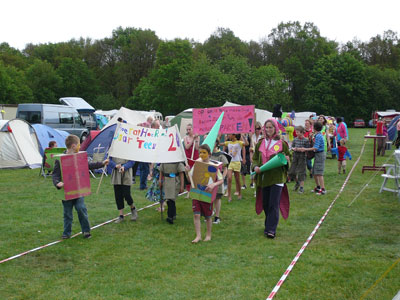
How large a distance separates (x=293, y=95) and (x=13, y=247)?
66.1 metres

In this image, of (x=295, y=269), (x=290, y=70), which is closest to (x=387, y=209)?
(x=295, y=269)

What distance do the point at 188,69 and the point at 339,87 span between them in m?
24.0

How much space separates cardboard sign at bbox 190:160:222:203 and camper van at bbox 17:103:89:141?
17.3 metres

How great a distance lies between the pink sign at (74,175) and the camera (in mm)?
6559

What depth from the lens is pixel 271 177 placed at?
6824mm

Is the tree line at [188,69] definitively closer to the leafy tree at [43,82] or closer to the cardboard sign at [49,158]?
the leafy tree at [43,82]

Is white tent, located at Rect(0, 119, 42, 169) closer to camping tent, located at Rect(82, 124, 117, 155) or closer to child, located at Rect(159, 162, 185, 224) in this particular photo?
camping tent, located at Rect(82, 124, 117, 155)

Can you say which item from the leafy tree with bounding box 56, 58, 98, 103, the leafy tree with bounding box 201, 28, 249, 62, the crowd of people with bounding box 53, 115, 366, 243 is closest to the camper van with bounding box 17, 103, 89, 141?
the crowd of people with bounding box 53, 115, 366, 243

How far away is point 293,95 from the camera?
69.1 m

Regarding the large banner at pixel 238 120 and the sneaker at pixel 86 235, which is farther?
the large banner at pixel 238 120

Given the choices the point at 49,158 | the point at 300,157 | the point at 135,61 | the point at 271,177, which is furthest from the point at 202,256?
the point at 135,61

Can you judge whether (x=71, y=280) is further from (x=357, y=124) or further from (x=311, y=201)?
(x=357, y=124)

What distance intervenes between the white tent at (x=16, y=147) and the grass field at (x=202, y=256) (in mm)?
7634

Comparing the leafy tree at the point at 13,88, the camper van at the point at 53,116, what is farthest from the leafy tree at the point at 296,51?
the camper van at the point at 53,116
